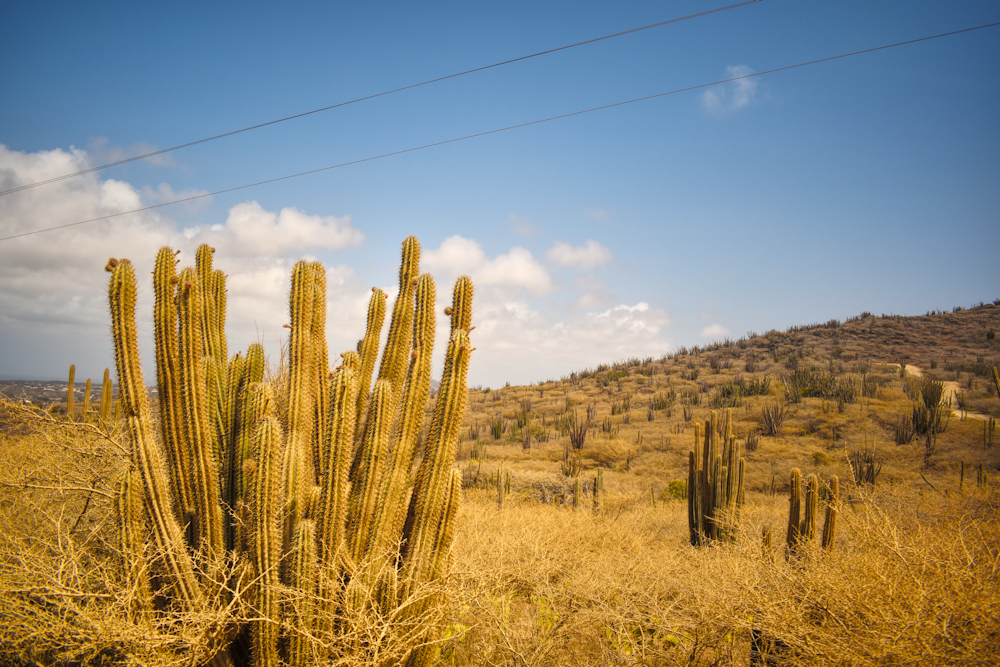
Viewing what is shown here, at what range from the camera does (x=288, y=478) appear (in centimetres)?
404

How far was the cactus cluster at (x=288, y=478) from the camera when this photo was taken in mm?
3787

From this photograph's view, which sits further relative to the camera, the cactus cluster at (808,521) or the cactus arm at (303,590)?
the cactus cluster at (808,521)

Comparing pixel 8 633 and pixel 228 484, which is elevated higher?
pixel 228 484

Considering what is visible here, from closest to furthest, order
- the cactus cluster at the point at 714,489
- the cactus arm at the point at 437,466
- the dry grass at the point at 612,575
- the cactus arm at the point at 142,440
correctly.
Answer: the dry grass at the point at 612,575, the cactus arm at the point at 142,440, the cactus arm at the point at 437,466, the cactus cluster at the point at 714,489

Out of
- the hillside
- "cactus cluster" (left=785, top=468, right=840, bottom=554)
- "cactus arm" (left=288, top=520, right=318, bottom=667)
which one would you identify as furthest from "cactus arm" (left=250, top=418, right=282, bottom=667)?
the hillside

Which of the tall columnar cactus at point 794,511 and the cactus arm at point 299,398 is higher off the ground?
the cactus arm at point 299,398

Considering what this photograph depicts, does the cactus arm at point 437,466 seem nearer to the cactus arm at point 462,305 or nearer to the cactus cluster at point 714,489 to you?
the cactus arm at point 462,305

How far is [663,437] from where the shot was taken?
1792 cm

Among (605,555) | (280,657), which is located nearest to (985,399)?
(605,555)

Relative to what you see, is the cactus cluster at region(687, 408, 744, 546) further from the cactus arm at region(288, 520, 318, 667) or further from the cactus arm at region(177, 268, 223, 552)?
the cactus arm at region(177, 268, 223, 552)

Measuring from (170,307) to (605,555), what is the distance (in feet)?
21.9

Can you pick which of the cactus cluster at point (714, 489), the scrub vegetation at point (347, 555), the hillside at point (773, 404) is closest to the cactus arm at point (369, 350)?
the scrub vegetation at point (347, 555)

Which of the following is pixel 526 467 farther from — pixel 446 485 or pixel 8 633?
pixel 8 633

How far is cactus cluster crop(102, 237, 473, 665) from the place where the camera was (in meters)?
3.79
